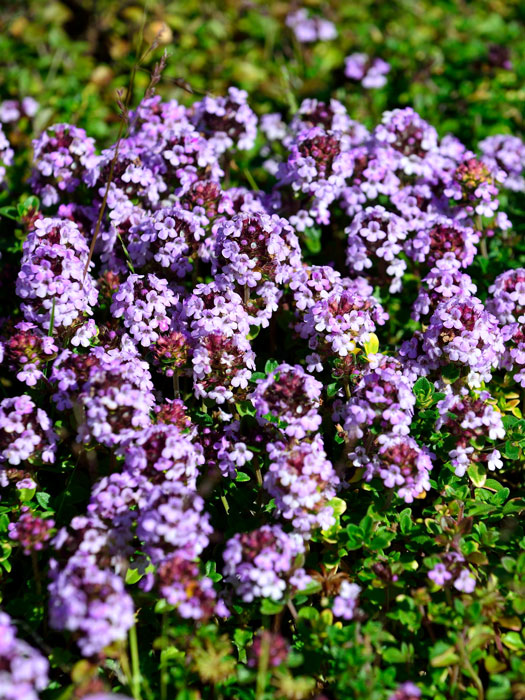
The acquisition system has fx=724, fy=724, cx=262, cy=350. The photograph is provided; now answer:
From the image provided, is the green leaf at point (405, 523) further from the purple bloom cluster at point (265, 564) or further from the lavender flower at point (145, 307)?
the lavender flower at point (145, 307)

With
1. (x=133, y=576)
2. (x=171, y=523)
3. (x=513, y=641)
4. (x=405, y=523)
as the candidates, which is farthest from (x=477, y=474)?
(x=133, y=576)

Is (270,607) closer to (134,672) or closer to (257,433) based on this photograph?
(134,672)

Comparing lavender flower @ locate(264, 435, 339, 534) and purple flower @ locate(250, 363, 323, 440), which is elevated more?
purple flower @ locate(250, 363, 323, 440)

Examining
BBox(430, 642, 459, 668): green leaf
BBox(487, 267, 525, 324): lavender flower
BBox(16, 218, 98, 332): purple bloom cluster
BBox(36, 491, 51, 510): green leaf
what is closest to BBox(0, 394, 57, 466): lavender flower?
BBox(36, 491, 51, 510): green leaf

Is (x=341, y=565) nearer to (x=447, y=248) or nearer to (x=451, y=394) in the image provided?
(x=451, y=394)

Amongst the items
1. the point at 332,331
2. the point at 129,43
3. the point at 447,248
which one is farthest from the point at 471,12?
the point at 332,331

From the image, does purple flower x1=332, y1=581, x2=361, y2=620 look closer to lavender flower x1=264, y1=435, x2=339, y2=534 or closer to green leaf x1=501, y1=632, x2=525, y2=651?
lavender flower x1=264, y1=435, x2=339, y2=534
